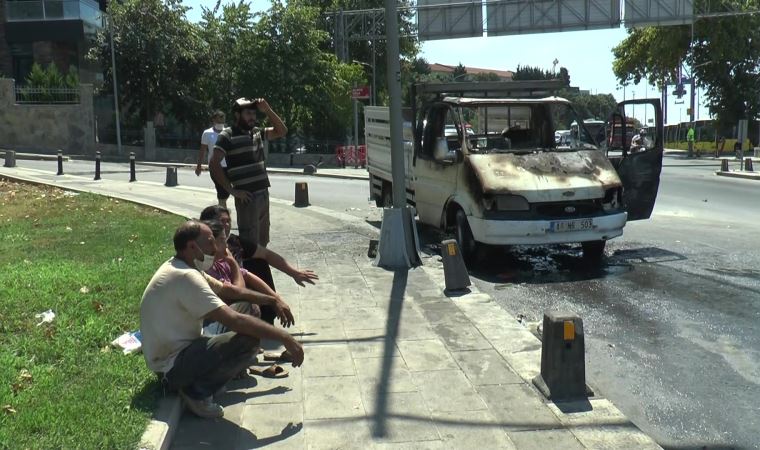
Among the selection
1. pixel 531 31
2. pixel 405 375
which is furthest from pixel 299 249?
pixel 531 31

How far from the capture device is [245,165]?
22.5 ft

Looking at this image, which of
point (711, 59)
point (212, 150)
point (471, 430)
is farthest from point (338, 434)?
point (711, 59)

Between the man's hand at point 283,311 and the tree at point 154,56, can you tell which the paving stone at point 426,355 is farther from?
the tree at point 154,56

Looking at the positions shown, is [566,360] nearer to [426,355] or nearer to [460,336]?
[426,355]

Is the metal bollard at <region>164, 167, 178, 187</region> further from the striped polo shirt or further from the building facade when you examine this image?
the building facade

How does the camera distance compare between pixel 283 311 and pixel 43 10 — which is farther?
pixel 43 10

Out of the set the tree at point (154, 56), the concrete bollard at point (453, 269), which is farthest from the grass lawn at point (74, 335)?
the tree at point (154, 56)

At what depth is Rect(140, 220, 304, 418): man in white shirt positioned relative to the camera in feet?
13.7

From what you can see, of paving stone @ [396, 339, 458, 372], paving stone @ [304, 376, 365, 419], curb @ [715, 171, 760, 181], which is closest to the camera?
paving stone @ [304, 376, 365, 419]

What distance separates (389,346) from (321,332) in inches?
27.5

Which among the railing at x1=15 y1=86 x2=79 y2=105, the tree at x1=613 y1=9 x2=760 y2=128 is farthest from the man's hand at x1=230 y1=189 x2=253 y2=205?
the tree at x1=613 y1=9 x2=760 y2=128

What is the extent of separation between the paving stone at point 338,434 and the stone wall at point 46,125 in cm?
3394

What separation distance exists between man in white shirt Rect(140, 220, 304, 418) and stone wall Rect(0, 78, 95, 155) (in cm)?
3343

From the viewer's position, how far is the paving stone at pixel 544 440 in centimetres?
401
